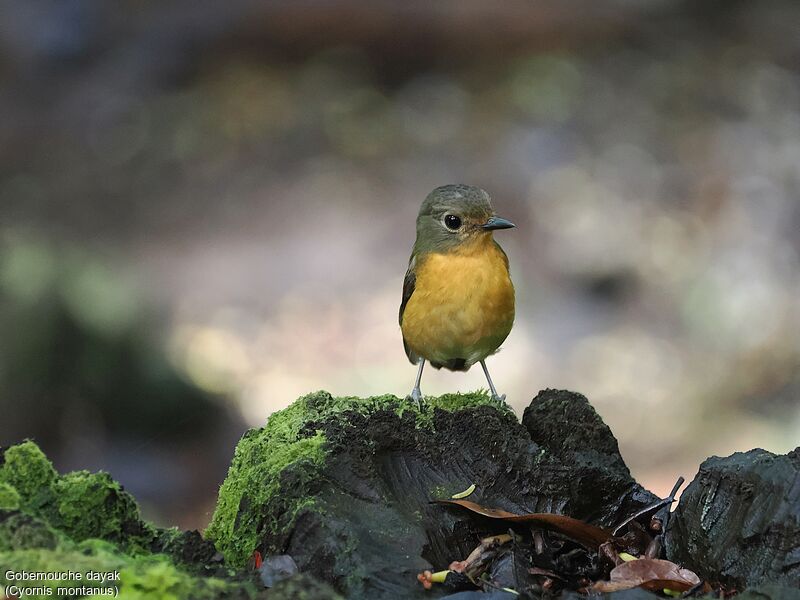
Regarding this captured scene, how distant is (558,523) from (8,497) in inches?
59.0

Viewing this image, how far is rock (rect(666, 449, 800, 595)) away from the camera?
2482 mm

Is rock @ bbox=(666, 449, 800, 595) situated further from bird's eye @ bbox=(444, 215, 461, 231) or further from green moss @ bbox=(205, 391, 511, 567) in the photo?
bird's eye @ bbox=(444, 215, 461, 231)

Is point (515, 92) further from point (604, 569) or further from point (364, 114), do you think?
point (604, 569)

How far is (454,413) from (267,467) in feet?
2.04

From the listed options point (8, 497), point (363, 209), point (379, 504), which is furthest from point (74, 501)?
point (363, 209)

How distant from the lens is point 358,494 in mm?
2787

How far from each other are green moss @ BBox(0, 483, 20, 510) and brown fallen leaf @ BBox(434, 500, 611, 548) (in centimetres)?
115

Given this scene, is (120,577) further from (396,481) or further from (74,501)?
(396,481)

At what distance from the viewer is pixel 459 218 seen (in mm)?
3971

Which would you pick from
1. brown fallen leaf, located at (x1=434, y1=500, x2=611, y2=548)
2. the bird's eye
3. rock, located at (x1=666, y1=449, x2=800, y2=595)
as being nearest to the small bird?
the bird's eye

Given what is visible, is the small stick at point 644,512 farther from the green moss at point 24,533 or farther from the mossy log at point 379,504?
the green moss at point 24,533

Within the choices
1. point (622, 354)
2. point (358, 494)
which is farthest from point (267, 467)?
point (622, 354)

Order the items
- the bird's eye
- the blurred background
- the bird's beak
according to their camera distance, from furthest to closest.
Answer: the blurred background < the bird's eye < the bird's beak

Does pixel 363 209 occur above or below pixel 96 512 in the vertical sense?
above
